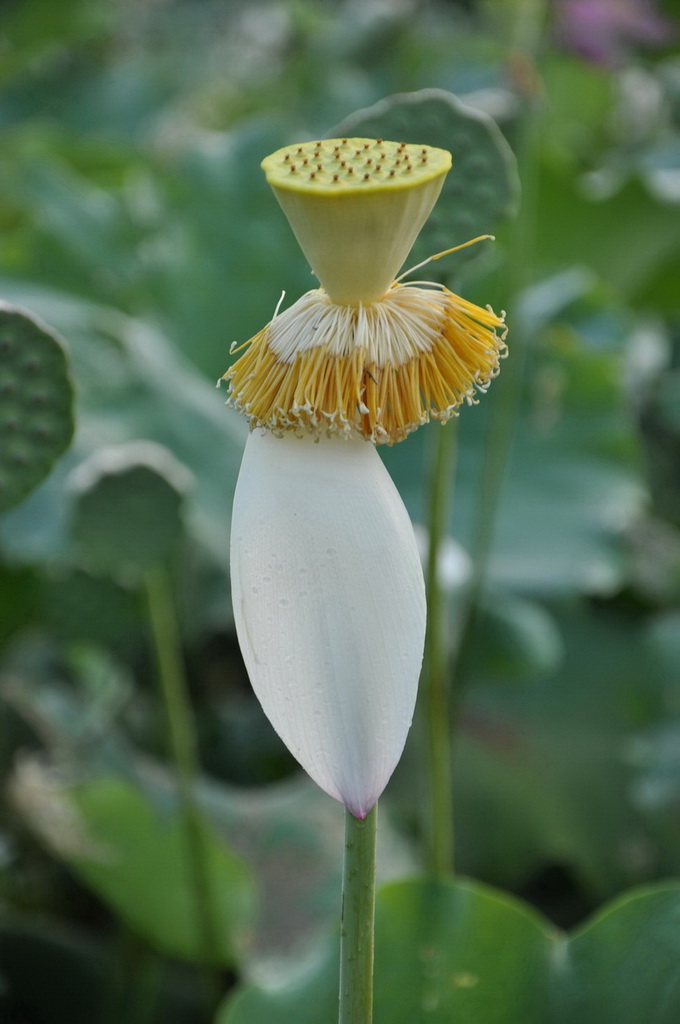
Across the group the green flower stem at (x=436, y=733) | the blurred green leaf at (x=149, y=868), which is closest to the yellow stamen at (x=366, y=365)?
the green flower stem at (x=436, y=733)

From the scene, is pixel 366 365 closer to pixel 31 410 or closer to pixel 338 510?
pixel 338 510

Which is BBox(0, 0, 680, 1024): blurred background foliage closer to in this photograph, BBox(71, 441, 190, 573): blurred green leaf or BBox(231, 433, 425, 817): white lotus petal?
BBox(71, 441, 190, 573): blurred green leaf

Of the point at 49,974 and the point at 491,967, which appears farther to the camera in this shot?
the point at 49,974

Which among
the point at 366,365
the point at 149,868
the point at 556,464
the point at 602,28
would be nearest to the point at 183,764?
the point at 149,868

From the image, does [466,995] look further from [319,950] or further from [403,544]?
[403,544]

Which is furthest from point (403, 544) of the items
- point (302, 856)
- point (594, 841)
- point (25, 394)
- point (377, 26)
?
point (377, 26)

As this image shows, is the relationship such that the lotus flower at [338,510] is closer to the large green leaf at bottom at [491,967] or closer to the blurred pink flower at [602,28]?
the large green leaf at bottom at [491,967]

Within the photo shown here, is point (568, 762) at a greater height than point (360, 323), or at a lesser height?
lesser
